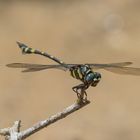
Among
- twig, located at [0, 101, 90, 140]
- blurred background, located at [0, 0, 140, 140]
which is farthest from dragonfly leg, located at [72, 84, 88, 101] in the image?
blurred background, located at [0, 0, 140, 140]

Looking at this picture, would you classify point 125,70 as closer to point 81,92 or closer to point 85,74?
point 85,74

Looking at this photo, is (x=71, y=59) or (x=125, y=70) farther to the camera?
(x=71, y=59)

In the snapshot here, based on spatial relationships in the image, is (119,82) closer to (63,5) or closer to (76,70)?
(63,5)

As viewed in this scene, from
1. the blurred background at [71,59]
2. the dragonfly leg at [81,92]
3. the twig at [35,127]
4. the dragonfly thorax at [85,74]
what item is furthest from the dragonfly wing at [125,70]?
the blurred background at [71,59]

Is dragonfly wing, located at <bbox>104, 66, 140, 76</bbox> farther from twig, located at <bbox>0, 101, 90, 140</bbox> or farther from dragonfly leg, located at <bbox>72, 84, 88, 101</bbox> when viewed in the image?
twig, located at <bbox>0, 101, 90, 140</bbox>

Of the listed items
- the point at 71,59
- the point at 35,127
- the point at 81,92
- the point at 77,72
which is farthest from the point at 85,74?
the point at 71,59

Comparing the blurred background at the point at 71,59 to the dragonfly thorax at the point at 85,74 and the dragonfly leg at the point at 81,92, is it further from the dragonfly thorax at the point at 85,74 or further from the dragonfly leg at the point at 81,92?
the dragonfly leg at the point at 81,92

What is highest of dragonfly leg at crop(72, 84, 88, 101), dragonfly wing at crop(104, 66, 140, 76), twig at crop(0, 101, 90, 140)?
dragonfly wing at crop(104, 66, 140, 76)

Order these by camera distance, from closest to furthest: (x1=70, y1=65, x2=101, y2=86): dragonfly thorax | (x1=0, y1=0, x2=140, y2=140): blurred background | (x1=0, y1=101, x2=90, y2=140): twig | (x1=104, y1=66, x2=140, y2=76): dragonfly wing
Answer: (x1=0, y1=101, x2=90, y2=140): twig, (x1=70, y1=65, x2=101, y2=86): dragonfly thorax, (x1=104, y1=66, x2=140, y2=76): dragonfly wing, (x1=0, y1=0, x2=140, y2=140): blurred background
